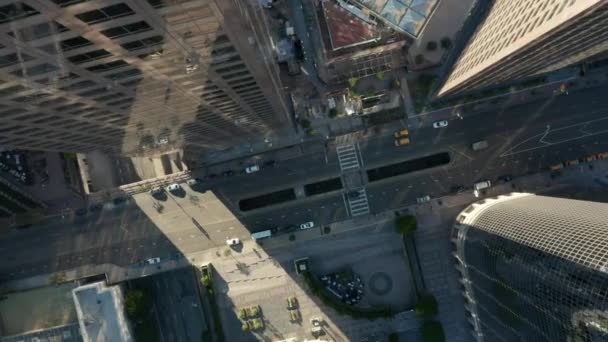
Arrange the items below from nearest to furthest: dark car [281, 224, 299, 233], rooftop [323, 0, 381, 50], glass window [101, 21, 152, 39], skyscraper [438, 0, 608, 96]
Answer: glass window [101, 21, 152, 39], skyscraper [438, 0, 608, 96], rooftop [323, 0, 381, 50], dark car [281, 224, 299, 233]

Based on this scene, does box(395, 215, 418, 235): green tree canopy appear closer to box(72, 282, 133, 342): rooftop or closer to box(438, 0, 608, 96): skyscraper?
box(438, 0, 608, 96): skyscraper

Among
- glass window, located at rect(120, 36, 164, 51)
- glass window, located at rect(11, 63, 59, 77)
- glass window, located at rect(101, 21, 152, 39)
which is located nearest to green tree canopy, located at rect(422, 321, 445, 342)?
glass window, located at rect(120, 36, 164, 51)

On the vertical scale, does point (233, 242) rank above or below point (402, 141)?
below

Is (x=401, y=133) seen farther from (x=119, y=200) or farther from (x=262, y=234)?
(x=119, y=200)

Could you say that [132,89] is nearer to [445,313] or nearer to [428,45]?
[428,45]

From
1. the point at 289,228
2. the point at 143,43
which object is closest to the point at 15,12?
the point at 143,43

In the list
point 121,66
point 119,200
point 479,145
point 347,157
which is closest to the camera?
point 121,66

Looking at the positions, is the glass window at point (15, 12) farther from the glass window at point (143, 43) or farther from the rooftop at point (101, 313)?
the rooftop at point (101, 313)

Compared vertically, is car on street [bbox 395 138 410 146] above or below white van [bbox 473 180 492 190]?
above
